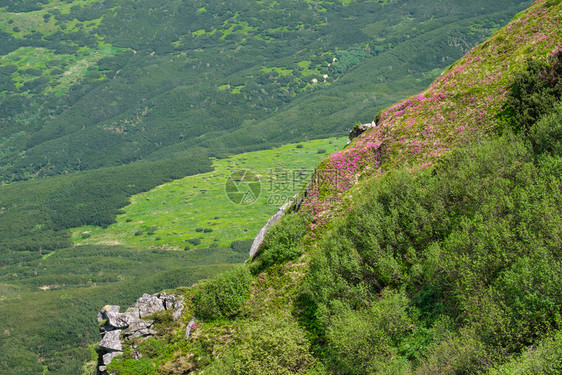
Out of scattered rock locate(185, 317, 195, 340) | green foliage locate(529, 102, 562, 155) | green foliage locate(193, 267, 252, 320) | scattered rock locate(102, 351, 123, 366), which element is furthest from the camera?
scattered rock locate(185, 317, 195, 340)

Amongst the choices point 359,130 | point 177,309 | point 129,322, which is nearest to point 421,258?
point 177,309

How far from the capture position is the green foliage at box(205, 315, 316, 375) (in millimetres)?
40312

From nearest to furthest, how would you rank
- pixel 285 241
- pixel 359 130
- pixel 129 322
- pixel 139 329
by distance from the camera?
pixel 285 241 → pixel 139 329 → pixel 129 322 → pixel 359 130

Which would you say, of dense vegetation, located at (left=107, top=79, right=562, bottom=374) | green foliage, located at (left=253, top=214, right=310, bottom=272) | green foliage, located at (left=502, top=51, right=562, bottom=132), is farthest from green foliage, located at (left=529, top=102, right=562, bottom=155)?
green foliage, located at (left=253, top=214, right=310, bottom=272)

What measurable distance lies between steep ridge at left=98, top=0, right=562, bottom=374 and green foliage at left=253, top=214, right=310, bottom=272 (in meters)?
0.21

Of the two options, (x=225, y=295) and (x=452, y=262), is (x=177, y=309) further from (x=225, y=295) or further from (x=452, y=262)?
(x=452, y=262)

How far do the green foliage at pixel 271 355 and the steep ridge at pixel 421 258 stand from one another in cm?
15

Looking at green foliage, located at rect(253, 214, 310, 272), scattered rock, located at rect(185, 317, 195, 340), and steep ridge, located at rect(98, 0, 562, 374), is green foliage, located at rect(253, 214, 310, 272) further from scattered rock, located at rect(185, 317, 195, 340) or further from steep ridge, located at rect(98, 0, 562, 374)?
scattered rock, located at rect(185, 317, 195, 340)

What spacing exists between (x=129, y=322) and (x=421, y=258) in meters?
42.7

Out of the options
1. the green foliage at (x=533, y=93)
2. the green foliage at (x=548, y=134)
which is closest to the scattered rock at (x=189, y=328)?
the green foliage at (x=548, y=134)

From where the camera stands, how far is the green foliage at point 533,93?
5162 centimetres

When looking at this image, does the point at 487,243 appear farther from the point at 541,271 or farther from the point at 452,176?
the point at 452,176

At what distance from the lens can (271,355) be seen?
41.0m

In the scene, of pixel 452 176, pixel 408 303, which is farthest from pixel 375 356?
pixel 452 176
